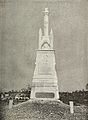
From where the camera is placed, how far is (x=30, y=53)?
10.3 feet

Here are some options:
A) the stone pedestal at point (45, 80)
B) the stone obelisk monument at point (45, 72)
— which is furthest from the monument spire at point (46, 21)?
the stone pedestal at point (45, 80)

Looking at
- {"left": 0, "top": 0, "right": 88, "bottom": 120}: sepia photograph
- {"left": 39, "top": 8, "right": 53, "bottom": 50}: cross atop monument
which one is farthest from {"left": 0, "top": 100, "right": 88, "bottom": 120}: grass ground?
{"left": 39, "top": 8, "right": 53, "bottom": 50}: cross atop monument

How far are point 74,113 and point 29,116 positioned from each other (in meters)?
0.53

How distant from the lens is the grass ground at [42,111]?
2.97m

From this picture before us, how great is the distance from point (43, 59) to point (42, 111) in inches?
24.7

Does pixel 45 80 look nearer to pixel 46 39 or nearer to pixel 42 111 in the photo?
pixel 42 111

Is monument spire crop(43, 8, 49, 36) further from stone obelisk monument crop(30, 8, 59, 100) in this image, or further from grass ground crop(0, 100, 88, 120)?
grass ground crop(0, 100, 88, 120)

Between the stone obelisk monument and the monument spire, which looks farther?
the monument spire

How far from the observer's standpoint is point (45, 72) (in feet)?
10.0

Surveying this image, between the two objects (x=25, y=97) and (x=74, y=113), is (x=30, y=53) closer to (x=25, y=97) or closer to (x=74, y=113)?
(x=25, y=97)

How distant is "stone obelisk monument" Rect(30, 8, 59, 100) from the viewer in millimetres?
3035

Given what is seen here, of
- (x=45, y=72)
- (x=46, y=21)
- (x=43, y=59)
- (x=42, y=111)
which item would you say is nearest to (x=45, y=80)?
(x=45, y=72)

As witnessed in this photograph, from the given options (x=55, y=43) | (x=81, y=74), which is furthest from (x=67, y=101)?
(x=55, y=43)

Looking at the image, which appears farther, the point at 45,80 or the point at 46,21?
the point at 46,21
